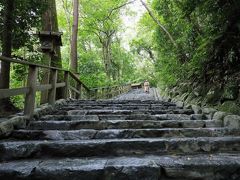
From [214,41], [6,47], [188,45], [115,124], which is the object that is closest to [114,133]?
[115,124]

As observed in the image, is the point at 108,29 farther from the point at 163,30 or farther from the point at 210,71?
the point at 210,71

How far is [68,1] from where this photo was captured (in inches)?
791

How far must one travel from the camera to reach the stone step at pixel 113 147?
265 cm

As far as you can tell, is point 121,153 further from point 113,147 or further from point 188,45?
point 188,45

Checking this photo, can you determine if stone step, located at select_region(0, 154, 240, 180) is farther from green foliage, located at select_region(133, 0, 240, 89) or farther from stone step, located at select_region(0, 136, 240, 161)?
green foliage, located at select_region(133, 0, 240, 89)

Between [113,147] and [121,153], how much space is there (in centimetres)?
11

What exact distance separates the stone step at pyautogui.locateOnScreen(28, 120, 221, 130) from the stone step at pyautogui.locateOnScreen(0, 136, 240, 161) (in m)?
0.75

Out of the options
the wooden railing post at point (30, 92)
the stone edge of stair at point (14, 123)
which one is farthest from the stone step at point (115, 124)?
the wooden railing post at point (30, 92)

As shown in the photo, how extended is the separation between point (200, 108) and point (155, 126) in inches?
52.5

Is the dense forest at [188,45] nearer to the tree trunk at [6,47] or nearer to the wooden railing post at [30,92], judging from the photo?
the tree trunk at [6,47]

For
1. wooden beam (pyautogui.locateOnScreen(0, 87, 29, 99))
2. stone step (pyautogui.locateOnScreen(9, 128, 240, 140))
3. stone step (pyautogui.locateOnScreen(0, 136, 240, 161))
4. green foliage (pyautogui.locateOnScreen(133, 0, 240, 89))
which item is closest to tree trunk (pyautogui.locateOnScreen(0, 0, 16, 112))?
wooden beam (pyautogui.locateOnScreen(0, 87, 29, 99))

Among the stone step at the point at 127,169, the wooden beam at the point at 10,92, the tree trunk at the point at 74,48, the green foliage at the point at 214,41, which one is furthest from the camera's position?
the tree trunk at the point at 74,48

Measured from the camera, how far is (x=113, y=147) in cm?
278

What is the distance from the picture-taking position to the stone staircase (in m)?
2.25
